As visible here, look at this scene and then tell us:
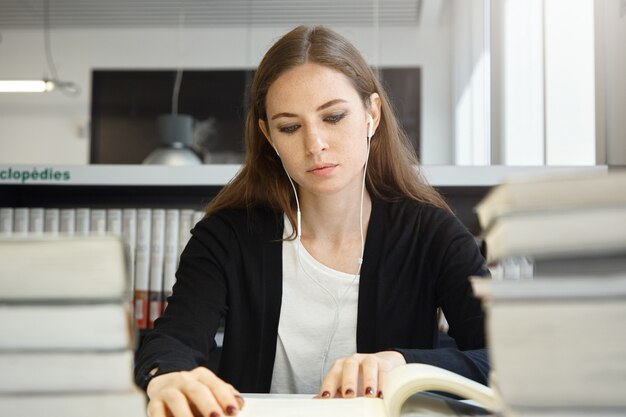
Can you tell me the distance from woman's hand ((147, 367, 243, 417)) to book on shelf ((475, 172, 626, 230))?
15.0 inches

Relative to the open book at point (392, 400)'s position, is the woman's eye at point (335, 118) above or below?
above

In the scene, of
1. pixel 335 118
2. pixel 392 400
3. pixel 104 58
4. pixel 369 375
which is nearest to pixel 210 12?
pixel 104 58

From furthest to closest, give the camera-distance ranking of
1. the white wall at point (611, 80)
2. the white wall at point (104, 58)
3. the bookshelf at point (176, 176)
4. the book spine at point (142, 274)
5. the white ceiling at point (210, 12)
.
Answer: the white wall at point (104, 58)
the white ceiling at point (210, 12)
the book spine at point (142, 274)
the bookshelf at point (176, 176)
the white wall at point (611, 80)

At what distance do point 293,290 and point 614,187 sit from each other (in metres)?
1.08

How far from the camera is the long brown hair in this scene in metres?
1.37

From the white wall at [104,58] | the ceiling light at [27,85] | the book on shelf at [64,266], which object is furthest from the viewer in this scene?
→ the white wall at [104,58]

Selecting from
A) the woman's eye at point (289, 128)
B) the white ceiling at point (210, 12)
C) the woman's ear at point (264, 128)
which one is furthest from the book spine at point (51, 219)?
the white ceiling at point (210, 12)

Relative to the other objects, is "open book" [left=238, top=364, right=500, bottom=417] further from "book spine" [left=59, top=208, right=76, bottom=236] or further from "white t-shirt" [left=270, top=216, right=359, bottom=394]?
"book spine" [left=59, top=208, right=76, bottom=236]

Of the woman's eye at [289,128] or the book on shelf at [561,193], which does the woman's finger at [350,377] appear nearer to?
the book on shelf at [561,193]

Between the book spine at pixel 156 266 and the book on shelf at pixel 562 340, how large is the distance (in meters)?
1.80

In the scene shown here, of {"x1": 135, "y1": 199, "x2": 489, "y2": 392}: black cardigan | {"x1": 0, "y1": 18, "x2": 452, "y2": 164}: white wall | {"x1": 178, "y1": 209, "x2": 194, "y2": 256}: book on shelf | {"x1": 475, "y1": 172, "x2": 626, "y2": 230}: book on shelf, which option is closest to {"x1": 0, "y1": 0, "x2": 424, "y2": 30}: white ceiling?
{"x1": 0, "y1": 18, "x2": 452, "y2": 164}: white wall

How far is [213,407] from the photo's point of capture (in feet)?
1.96

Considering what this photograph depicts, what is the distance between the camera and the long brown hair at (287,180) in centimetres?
137

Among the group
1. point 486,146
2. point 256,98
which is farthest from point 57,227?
point 486,146
